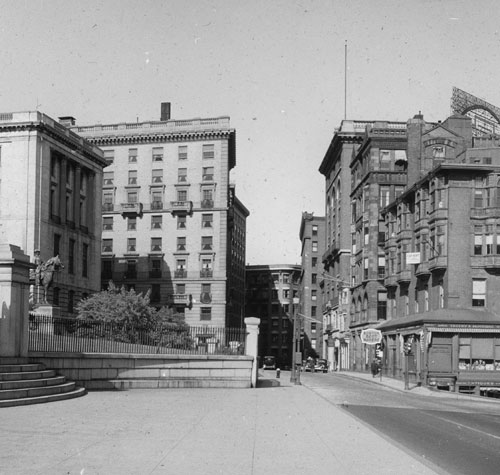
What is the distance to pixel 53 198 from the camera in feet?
230

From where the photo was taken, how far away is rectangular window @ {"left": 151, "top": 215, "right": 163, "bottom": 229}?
95688mm

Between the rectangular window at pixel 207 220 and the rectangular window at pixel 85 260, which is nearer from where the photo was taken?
the rectangular window at pixel 85 260

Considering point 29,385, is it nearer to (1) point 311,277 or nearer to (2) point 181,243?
(2) point 181,243

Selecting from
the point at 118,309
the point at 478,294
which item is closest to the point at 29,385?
the point at 118,309

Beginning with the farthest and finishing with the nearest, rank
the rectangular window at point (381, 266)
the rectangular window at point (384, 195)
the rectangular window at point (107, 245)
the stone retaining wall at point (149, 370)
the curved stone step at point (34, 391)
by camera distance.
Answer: the rectangular window at point (107, 245)
the rectangular window at point (381, 266)
the rectangular window at point (384, 195)
the stone retaining wall at point (149, 370)
the curved stone step at point (34, 391)

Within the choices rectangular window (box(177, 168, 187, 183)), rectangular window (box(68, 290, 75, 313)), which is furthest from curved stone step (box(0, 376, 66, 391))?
rectangular window (box(177, 168, 187, 183))

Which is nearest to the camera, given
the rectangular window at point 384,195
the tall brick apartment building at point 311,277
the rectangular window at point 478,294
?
the rectangular window at point 478,294

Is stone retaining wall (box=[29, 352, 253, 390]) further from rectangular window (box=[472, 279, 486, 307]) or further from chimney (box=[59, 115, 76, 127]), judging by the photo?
chimney (box=[59, 115, 76, 127])

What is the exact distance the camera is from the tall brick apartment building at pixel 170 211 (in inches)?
3661

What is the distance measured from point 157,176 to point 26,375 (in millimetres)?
75265

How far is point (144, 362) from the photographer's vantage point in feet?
99.1

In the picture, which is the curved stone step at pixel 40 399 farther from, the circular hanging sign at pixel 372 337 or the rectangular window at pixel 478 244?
the rectangular window at pixel 478 244

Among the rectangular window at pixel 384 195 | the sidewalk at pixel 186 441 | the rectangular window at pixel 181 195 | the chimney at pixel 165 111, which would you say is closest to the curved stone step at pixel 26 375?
the sidewalk at pixel 186 441

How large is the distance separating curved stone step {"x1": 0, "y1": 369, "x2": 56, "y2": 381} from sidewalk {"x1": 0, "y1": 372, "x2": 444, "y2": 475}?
163 centimetres
